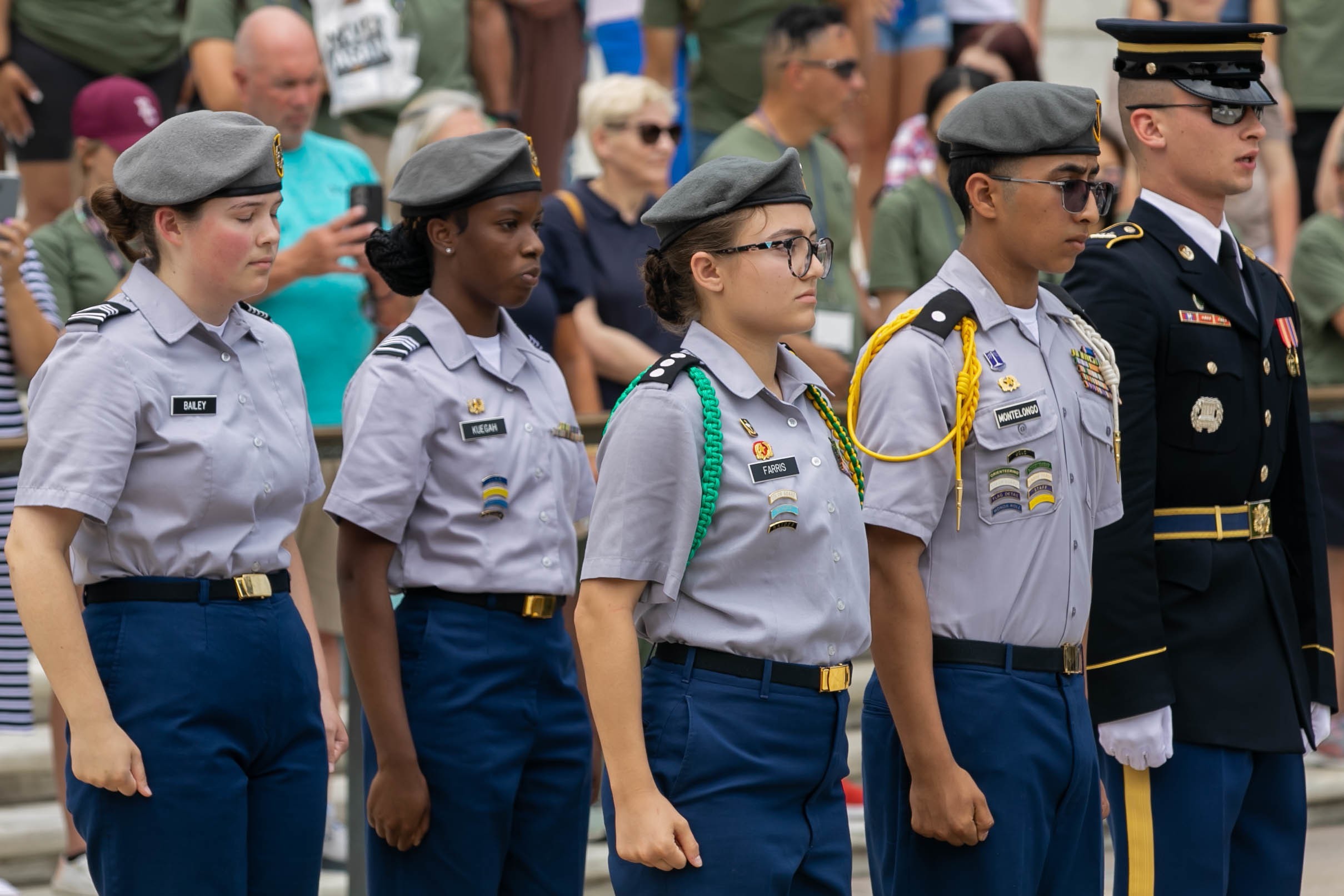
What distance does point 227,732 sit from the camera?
10.5 ft

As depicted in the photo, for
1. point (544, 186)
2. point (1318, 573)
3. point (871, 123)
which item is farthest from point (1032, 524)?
point (871, 123)

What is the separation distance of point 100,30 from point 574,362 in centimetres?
229

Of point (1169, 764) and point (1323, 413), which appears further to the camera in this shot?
point (1323, 413)

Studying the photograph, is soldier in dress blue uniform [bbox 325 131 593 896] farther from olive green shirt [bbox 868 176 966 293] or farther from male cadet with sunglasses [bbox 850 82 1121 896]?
olive green shirt [bbox 868 176 966 293]

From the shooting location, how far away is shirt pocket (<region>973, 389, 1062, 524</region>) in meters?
3.27

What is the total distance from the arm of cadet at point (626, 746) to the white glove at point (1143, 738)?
106 centimetres

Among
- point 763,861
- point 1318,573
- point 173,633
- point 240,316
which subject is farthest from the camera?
point 1318,573

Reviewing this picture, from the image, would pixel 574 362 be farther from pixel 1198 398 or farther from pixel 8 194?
pixel 1198 398

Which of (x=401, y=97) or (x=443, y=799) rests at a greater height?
(x=401, y=97)

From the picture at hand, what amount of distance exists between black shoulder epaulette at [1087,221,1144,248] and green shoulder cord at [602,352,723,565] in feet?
3.57

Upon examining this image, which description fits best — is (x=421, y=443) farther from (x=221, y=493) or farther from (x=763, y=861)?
(x=763, y=861)

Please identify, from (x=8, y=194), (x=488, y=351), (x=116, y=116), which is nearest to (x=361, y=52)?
Result: (x=116, y=116)

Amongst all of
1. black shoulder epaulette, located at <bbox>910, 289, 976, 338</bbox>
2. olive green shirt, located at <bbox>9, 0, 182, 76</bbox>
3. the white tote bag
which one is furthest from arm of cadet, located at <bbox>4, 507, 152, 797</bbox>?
olive green shirt, located at <bbox>9, 0, 182, 76</bbox>

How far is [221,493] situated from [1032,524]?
57.2 inches
